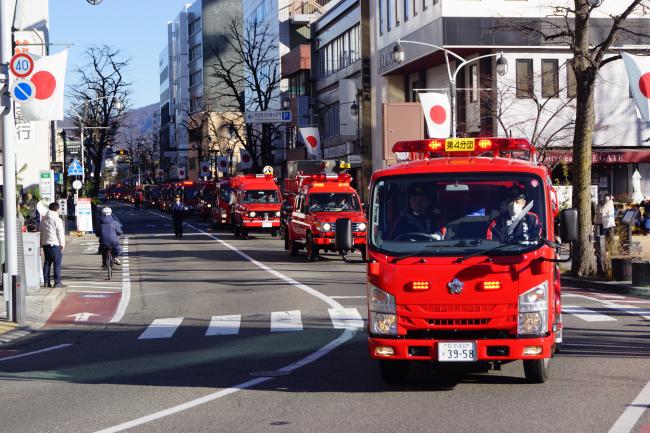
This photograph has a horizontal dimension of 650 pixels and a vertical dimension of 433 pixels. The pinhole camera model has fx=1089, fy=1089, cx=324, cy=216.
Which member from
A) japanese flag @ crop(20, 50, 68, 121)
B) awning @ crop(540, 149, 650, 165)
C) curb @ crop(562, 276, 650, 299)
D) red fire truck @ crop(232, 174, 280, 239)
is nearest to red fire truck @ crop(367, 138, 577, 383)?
japanese flag @ crop(20, 50, 68, 121)

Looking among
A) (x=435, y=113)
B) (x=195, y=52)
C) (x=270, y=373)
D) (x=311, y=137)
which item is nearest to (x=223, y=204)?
(x=311, y=137)

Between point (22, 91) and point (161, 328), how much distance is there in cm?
528

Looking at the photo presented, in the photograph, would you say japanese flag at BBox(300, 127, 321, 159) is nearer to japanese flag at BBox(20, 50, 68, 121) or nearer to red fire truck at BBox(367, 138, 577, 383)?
japanese flag at BBox(20, 50, 68, 121)

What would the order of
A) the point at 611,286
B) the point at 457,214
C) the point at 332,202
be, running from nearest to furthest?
the point at 457,214 → the point at 611,286 → the point at 332,202

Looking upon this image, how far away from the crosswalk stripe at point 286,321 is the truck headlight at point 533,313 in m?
6.88

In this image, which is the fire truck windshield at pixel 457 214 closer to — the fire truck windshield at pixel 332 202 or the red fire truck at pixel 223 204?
the fire truck windshield at pixel 332 202

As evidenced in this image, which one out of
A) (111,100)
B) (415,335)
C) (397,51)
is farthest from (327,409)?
(111,100)

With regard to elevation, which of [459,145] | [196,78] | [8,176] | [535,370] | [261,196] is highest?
[196,78]

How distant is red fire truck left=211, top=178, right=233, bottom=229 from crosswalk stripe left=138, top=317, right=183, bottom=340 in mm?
35410

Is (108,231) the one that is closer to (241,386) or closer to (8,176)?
(8,176)

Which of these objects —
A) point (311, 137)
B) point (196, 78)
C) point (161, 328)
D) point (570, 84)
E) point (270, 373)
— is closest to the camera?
point (270, 373)

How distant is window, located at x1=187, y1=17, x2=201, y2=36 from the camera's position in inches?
6113

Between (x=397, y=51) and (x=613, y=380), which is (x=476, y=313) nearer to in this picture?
(x=613, y=380)

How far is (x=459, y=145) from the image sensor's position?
12.5 m
